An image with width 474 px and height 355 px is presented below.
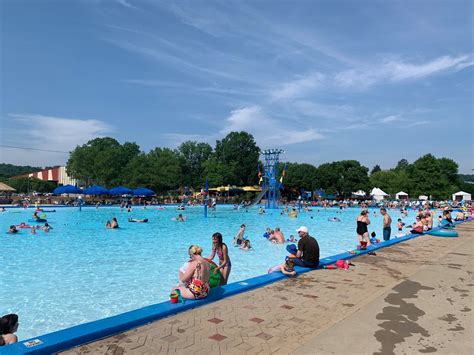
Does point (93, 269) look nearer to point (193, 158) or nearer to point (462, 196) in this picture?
point (193, 158)

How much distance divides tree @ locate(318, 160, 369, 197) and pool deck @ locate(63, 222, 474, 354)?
60039mm

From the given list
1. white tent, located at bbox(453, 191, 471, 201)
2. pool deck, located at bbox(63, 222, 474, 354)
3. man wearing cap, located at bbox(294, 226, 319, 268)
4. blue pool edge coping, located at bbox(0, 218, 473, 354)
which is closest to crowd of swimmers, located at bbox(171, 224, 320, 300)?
man wearing cap, located at bbox(294, 226, 319, 268)

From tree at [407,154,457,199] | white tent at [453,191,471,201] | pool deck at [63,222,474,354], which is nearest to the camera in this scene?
pool deck at [63,222,474,354]

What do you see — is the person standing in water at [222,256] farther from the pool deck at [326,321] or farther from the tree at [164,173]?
the tree at [164,173]

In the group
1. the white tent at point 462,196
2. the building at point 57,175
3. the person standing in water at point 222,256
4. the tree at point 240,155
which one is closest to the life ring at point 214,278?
the person standing in water at point 222,256

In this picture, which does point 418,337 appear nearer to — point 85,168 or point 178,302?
point 178,302

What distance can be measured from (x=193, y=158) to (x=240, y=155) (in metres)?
9.79

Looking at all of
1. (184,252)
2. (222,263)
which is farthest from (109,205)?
(222,263)

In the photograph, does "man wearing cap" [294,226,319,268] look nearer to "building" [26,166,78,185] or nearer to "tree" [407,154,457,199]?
"tree" [407,154,457,199]

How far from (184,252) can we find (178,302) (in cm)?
848

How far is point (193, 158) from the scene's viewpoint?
233 feet

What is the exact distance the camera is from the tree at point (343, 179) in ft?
216

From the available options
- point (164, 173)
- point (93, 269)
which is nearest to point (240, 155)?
point (164, 173)

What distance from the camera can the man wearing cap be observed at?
800 cm
